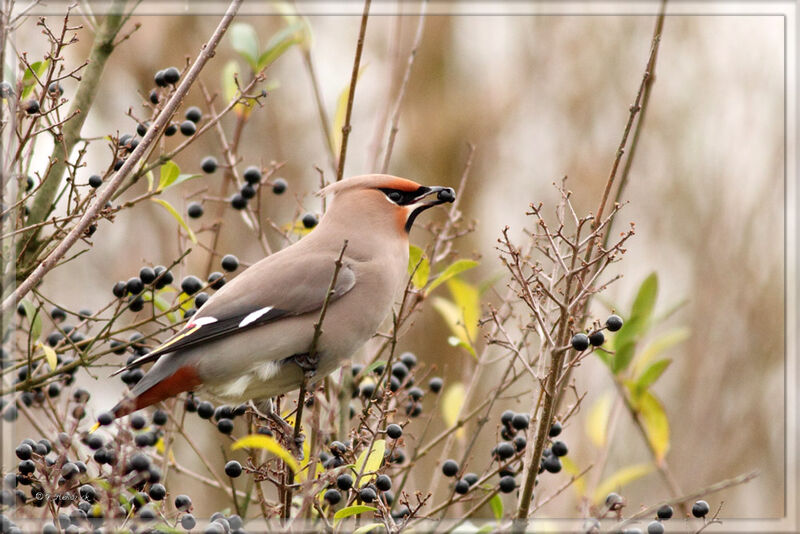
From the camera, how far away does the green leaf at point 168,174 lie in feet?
8.72

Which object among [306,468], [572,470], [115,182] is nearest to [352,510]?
[306,468]

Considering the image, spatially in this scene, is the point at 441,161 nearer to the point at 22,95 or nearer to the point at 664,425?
the point at 664,425

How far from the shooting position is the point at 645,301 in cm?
297

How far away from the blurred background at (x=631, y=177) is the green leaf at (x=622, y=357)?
2.60 meters

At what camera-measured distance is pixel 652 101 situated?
729cm

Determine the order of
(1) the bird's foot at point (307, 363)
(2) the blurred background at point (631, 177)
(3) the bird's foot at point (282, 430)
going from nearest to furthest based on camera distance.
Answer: (3) the bird's foot at point (282, 430)
(1) the bird's foot at point (307, 363)
(2) the blurred background at point (631, 177)

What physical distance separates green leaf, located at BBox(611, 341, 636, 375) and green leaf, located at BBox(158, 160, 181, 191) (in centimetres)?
137

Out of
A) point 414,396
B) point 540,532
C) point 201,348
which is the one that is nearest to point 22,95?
point 201,348

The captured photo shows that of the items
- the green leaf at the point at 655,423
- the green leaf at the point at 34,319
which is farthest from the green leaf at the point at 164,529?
the green leaf at the point at 655,423

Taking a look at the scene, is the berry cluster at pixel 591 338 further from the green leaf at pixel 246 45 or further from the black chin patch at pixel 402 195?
the green leaf at pixel 246 45

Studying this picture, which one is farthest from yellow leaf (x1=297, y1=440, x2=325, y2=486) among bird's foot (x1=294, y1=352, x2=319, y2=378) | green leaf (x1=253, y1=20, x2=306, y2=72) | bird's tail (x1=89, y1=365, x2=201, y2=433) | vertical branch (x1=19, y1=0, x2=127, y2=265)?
green leaf (x1=253, y1=20, x2=306, y2=72)

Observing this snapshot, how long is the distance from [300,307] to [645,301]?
40.3 inches

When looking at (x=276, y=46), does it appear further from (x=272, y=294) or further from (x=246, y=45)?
(x=272, y=294)

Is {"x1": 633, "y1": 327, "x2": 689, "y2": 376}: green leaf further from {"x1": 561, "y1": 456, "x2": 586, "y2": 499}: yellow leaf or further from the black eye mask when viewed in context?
the black eye mask
